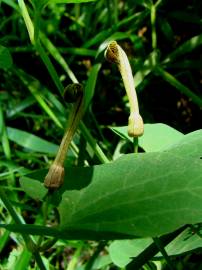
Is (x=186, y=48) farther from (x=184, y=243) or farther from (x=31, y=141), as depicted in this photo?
(x=184, y=243)

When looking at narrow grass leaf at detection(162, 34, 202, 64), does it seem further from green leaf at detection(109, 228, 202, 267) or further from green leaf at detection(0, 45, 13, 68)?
green leaf at detection(0, 45, 13, 68)

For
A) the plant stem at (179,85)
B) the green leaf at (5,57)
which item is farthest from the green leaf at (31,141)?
the green leaf at (5,57)

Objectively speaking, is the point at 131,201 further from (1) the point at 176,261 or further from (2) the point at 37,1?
(1) the point at 176,261

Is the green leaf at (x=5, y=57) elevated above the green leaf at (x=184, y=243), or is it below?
above

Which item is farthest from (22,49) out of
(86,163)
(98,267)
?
(98,267)

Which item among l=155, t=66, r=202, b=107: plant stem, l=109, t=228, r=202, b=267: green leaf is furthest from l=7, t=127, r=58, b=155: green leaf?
l=109, t=228, r=202, b=267: green leaf

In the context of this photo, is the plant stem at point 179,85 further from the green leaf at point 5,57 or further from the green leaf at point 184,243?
the green leaf at point 5,57
